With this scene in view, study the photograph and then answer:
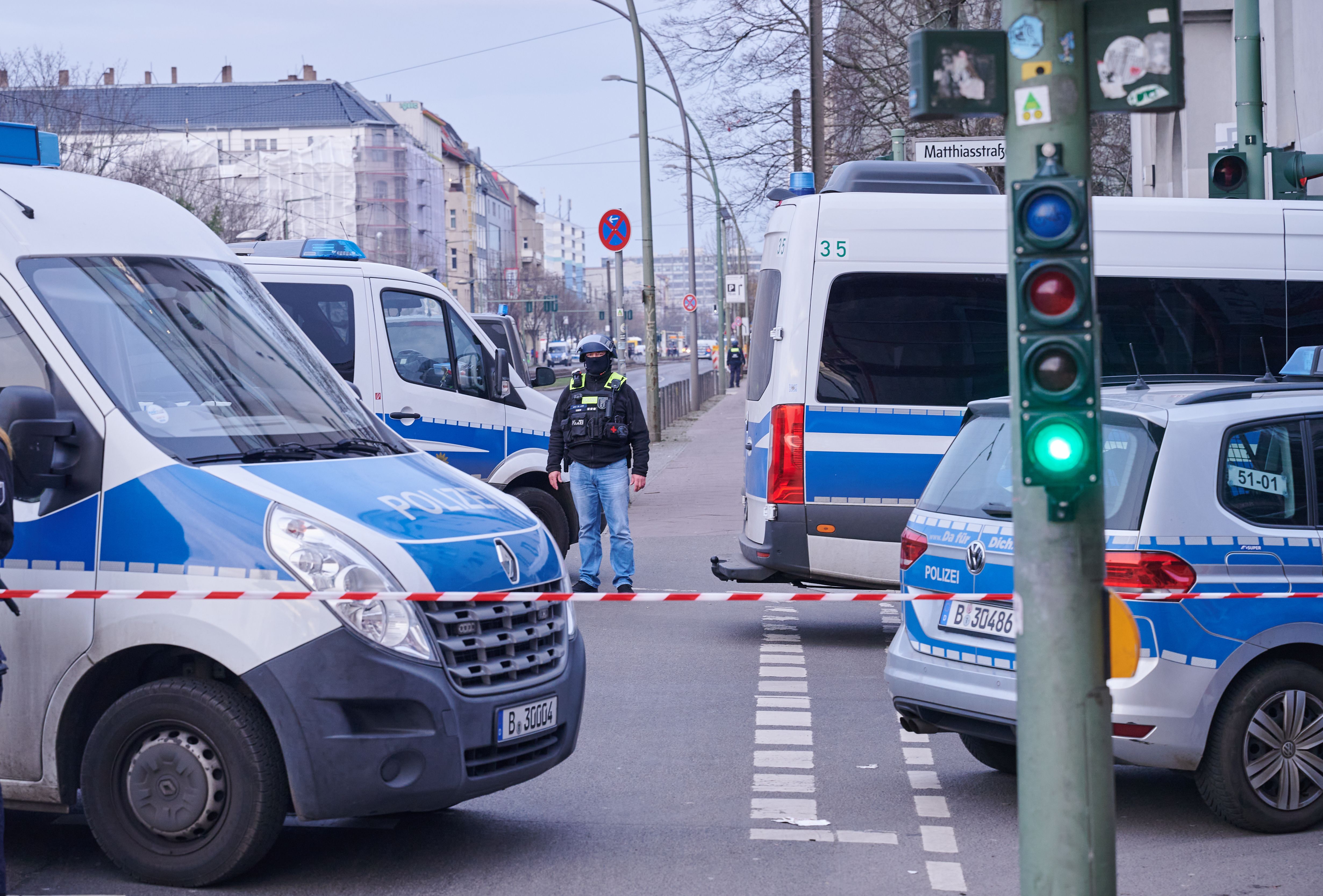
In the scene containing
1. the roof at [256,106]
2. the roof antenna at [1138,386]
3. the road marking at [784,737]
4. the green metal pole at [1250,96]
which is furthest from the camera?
the roof at [256,106]

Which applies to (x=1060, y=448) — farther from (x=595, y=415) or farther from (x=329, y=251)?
(x=329, y=251)

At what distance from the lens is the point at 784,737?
7.45 meters

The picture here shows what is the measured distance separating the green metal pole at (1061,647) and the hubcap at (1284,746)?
1706 mm

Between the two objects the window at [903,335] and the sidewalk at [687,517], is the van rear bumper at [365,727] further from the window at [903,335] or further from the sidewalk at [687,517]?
the sidewalk at [687,517]

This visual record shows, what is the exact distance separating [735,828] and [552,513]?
7.06 metres

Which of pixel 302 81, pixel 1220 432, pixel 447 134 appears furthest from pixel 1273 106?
pixel 447 134

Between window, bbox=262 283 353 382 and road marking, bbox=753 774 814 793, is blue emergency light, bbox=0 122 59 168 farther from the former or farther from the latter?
window, bbox=262 283 353 382

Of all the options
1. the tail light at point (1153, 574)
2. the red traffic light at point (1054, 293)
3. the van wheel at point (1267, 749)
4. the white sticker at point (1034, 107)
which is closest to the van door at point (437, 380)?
the tail light at point (1153, 574)

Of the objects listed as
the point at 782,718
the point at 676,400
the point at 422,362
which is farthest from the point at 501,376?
the point at 676,400

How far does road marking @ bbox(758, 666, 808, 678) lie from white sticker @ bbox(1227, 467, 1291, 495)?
3.53 meters

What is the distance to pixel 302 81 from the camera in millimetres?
113812

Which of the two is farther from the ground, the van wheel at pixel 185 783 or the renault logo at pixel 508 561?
the renault logo at pixel 508 561

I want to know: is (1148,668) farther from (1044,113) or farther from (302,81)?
(302,81)

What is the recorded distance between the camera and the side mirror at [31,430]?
4758mm
